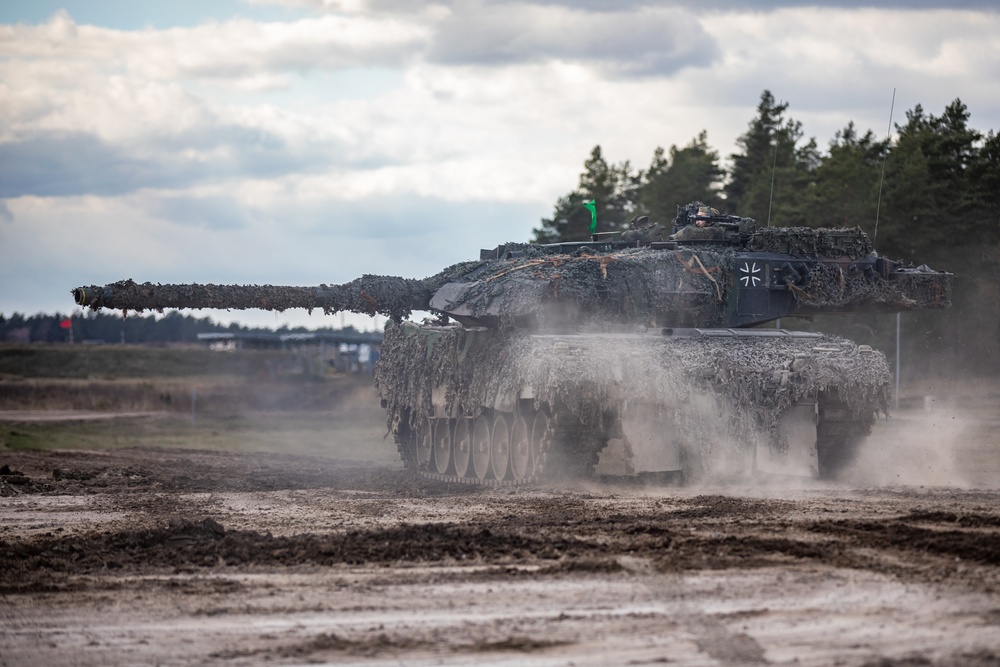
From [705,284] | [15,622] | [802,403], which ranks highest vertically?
[705,284]

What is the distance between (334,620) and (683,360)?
866cm

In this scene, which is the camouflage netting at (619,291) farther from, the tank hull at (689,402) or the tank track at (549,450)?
the tank track at (549,450)

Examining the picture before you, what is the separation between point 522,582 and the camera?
926 cm

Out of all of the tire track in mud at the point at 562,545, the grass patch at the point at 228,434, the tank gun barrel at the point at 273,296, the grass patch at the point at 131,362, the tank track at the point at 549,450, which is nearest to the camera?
the tire track in mud at the point at 562,545

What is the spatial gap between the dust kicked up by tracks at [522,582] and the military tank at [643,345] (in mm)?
1597

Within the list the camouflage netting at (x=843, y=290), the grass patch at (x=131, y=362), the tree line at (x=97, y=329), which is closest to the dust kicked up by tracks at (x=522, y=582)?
the camouflage netting at (x=843, y=290)

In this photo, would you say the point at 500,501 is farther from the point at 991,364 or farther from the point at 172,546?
the point at 991,364

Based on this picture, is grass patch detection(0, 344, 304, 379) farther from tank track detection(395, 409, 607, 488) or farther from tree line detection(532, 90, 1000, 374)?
tank track detection(395, 409, 607, 488)

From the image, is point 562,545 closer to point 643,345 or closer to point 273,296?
point 643,345

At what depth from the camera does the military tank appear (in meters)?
16.2

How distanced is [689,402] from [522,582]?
23.3ft

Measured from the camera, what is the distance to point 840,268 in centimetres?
1881

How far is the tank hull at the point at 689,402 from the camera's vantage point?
16.0 metres

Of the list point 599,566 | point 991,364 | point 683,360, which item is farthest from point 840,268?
point 991,364
